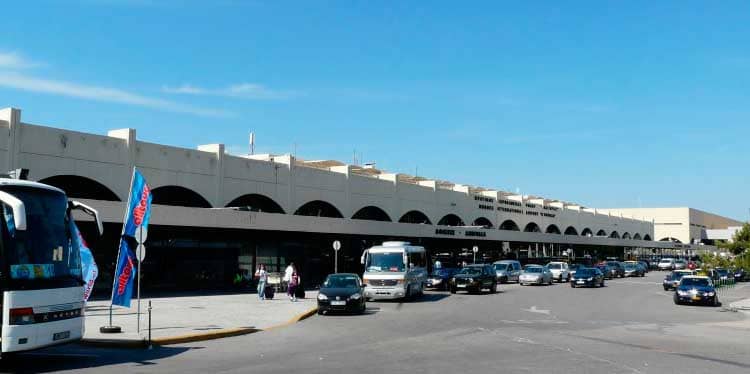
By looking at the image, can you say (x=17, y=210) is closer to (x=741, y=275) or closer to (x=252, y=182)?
(x=252, y=182)

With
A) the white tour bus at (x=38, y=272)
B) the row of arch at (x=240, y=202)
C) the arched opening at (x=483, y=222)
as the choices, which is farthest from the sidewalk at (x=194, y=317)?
the arched opening at (x=483, y=222)

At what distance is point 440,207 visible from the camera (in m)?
57.8

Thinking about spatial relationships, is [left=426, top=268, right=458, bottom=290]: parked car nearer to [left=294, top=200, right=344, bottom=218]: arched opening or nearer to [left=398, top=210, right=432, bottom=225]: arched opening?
[left=294, top=200, right=344, bottom=218]: arched opening

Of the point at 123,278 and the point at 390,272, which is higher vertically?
the point at 123,278

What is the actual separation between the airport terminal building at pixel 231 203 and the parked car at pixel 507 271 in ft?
18.0

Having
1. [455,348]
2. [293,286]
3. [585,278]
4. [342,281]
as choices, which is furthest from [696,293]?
[455,348]

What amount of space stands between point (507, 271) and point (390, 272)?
2178cm

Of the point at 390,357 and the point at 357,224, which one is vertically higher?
the point at 357,224

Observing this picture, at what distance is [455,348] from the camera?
15.2m

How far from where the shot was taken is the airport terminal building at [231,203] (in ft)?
94.9

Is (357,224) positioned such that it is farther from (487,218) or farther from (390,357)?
(390,357)

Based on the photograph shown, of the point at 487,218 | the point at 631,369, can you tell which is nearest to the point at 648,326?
the point at 631,369

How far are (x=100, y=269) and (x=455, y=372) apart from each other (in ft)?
80.9

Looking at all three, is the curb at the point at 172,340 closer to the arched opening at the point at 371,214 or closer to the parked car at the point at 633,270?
the arched opening at the point at 371,214
